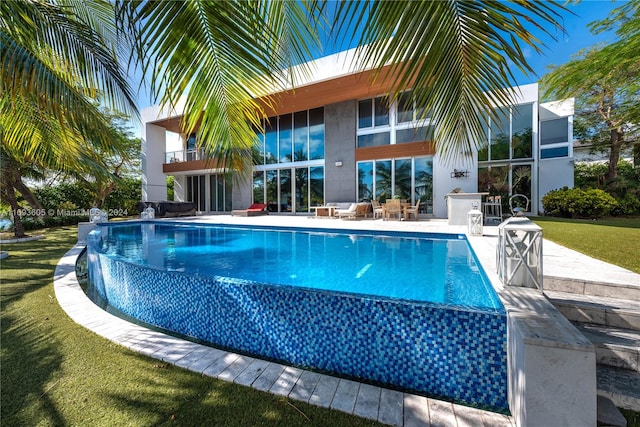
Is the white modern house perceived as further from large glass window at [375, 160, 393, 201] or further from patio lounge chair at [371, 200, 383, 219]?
patio lounge chair at [371, 200, 383, 219]

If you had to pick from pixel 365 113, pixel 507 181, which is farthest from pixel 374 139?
pixel 507 181

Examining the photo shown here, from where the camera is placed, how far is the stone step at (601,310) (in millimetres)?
2566

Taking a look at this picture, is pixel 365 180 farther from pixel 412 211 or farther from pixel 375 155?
pixel 412 211

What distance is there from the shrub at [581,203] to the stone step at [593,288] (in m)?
11.6

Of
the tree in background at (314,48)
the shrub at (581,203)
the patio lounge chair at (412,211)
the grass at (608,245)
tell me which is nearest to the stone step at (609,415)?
the tree in background at (314,48)

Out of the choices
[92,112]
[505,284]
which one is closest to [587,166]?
[505,284]

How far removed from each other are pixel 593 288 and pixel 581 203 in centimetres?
1185

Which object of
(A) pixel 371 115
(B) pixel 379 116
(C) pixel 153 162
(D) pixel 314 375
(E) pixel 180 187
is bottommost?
(D) pixel 314 375

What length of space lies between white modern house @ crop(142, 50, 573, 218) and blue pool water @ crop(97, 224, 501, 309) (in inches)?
168

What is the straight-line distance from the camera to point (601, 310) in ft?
8.69

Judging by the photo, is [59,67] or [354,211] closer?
[59,67]

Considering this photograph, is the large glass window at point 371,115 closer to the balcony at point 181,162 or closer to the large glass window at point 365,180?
the large glass window at point 365,180

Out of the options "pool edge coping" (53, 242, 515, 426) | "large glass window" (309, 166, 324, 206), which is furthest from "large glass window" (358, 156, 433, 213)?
"pool edge coping" (53, 242, 515, 426)

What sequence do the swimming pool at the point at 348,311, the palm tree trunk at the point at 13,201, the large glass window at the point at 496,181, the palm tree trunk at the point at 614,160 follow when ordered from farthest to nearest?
the palm tree trunk at the point at 614,160, the large glass window at the point at 496,181, the palm tree trunk at the point at 13,201, the swimming pool at the point at 348,311
